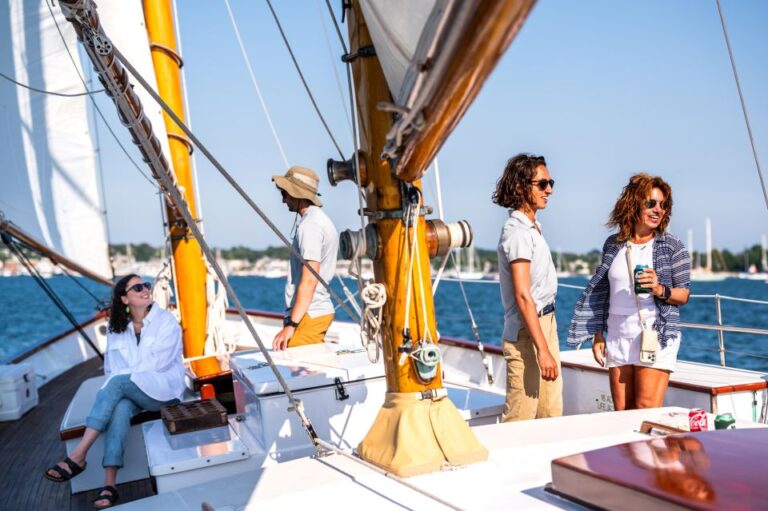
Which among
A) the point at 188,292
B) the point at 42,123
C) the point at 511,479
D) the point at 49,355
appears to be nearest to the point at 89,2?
the point at 511,479

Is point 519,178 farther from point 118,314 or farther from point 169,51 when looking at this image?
point 169,51

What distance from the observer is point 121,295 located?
13.8 feet

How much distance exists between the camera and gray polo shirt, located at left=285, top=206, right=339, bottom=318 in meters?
4.03

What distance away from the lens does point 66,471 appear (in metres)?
3.53

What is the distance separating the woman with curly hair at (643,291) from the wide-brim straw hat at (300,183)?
1.72 meters

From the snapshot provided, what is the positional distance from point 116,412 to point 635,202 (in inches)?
107

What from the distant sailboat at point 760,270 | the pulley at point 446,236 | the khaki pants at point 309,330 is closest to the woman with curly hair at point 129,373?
the khaki pants at point 309,330

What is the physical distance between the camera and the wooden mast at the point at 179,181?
18.9 ft

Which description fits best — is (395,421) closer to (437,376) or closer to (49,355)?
(437,376)

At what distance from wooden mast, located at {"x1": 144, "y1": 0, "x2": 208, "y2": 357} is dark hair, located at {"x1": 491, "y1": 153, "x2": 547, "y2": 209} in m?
3.34

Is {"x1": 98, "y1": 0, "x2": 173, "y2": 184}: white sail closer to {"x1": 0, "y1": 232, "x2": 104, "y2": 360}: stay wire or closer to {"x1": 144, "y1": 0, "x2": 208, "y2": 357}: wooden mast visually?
{"x1": 144, "y1": 0, "x2": 208, "y2": 357}: wooden mast

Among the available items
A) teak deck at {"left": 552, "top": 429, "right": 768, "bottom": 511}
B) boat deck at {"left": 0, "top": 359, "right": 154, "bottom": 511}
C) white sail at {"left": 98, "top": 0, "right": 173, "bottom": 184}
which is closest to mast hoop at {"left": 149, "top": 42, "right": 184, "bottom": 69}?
white sail at {"left": 98, "top": 0, "right": 173, "bottom": 184}

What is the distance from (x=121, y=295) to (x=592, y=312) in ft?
8.62

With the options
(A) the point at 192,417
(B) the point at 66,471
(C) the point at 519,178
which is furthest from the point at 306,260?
(B) the point at 66,471
